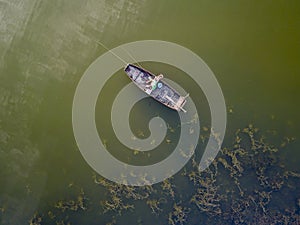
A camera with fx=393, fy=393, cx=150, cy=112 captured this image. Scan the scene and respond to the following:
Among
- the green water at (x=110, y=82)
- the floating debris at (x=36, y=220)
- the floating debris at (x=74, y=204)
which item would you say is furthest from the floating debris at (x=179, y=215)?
the floating debris at (x=36, y=220)

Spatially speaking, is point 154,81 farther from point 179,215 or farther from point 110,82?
point 179,215

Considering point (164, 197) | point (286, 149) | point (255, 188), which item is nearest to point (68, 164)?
point (164, 197)

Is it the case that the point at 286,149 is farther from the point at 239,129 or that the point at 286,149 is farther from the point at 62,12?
the point at 62,12

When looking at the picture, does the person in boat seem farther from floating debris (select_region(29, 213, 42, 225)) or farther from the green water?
floating debris (select_region(29, 213, 42, 225))

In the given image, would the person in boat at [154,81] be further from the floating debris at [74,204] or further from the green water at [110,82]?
the floating debris at [74,204]

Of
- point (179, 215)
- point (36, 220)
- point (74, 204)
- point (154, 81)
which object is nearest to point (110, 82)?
point (154, 81)

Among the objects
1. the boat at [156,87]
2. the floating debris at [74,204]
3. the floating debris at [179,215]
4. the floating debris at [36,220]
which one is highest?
the boat at [156,87]
